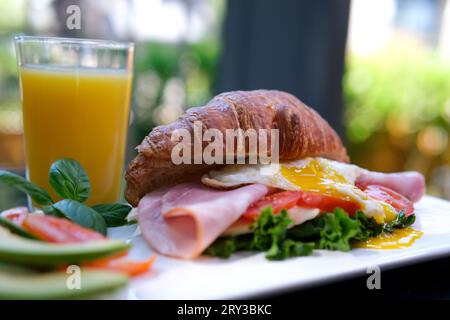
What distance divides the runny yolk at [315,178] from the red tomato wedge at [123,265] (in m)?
0.61

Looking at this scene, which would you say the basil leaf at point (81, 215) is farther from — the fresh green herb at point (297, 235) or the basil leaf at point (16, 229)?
the fresh green herb at point (297, 235)

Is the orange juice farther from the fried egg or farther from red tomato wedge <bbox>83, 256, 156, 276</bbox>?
red tomato wedge <bbox>83, 256, 156, 276</bbox>

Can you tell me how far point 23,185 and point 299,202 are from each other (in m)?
0.87

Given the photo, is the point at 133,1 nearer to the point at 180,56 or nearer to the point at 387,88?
the point at 180,56

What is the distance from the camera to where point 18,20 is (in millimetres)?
6199

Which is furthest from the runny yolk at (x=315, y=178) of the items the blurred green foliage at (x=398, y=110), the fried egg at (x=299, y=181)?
the blurred green foliage at (x=398, y=110)

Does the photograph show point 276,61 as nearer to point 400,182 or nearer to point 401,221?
point 400,182

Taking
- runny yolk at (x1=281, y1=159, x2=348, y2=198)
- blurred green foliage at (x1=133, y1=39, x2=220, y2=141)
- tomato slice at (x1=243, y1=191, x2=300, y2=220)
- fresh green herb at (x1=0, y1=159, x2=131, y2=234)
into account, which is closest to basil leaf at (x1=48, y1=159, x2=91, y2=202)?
fresh green herb at (x1=0, y1=159, x2=131, y2=234)

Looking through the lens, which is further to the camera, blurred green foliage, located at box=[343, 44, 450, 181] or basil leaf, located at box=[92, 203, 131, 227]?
blurred green foliage, located at box=[343, 44, 450, 181]

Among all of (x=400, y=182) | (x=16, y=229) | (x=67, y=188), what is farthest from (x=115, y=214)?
(x=400, y=182)

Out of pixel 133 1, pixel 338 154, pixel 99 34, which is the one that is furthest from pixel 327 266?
pixel 133 1

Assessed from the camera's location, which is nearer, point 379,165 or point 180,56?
point 379,165

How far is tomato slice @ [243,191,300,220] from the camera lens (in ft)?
5.17

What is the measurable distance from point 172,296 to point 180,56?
6.68 metres
